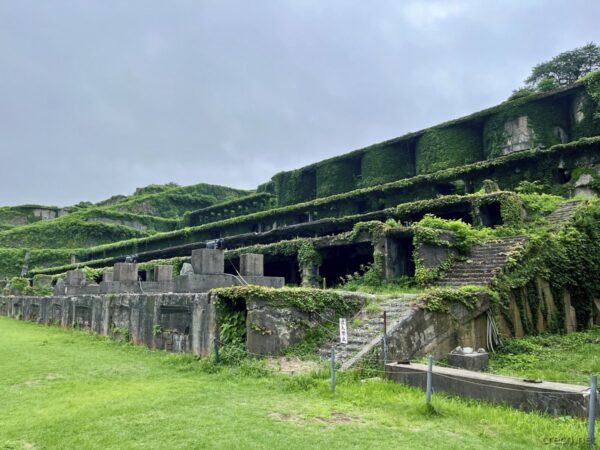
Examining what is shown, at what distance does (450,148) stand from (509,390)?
106ft

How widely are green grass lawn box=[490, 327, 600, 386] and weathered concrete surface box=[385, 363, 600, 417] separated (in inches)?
99.6

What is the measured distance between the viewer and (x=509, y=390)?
280 inches

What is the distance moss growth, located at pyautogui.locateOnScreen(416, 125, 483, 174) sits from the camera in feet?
120

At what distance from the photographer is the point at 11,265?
6069 cm

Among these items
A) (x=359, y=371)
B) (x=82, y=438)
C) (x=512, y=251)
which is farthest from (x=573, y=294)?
(x=82, y=438)

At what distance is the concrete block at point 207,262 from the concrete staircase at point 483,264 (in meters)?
7.26

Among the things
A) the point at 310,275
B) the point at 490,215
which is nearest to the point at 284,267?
the point at 310,275

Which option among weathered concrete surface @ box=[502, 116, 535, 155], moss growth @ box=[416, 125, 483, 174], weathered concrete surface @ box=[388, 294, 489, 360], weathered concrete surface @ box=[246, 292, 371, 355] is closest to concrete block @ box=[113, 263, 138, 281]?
weathered concrete surface @ box=[246, 292, 371, 355]

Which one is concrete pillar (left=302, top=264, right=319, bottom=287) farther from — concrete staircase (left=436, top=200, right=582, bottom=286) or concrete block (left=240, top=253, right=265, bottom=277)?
concrete staircase (left=436, top=200, right=582, bottom=286)

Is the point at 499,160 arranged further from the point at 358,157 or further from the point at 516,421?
the point at 516,421

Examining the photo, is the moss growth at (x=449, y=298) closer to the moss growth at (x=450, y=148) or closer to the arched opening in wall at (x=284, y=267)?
the arched opening in wall at (x=284, y=267)

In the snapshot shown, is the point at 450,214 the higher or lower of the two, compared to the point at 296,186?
lower

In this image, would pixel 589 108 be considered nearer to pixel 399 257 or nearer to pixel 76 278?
pixel 399 257

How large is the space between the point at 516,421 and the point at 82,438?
5465mm
